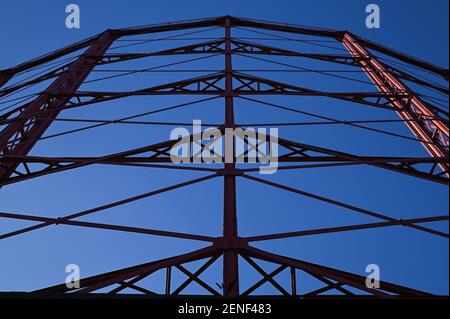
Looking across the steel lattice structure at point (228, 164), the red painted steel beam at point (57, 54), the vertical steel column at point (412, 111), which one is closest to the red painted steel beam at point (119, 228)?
the steel lattice structure at point (228, 164)

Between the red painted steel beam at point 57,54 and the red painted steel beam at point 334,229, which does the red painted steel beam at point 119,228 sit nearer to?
the red painted steel beam at point 334,229

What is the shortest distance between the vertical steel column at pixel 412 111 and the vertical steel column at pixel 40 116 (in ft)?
27.6

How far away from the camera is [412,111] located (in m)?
12.3

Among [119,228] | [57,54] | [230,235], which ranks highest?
[57,54]

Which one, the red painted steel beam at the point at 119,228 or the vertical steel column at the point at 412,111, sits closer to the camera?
the red painted steel beam at the point at 119,228

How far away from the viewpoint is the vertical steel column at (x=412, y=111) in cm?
1057

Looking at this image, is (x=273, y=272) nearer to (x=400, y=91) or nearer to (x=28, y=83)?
(x=400, y=91)

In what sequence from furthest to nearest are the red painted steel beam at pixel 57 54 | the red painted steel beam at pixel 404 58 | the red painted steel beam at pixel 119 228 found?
the red painted steel beam at pixel 57 54, the red painted steel beam at pixel 404 58, the red painted steel beam at pixel 119 228

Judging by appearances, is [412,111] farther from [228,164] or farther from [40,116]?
[40,116]

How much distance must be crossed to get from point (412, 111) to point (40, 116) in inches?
373

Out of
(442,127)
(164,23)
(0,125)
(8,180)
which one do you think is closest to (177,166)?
(8,180)

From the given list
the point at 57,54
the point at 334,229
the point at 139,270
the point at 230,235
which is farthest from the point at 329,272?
the point at 57,54

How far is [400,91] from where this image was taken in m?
13.0
